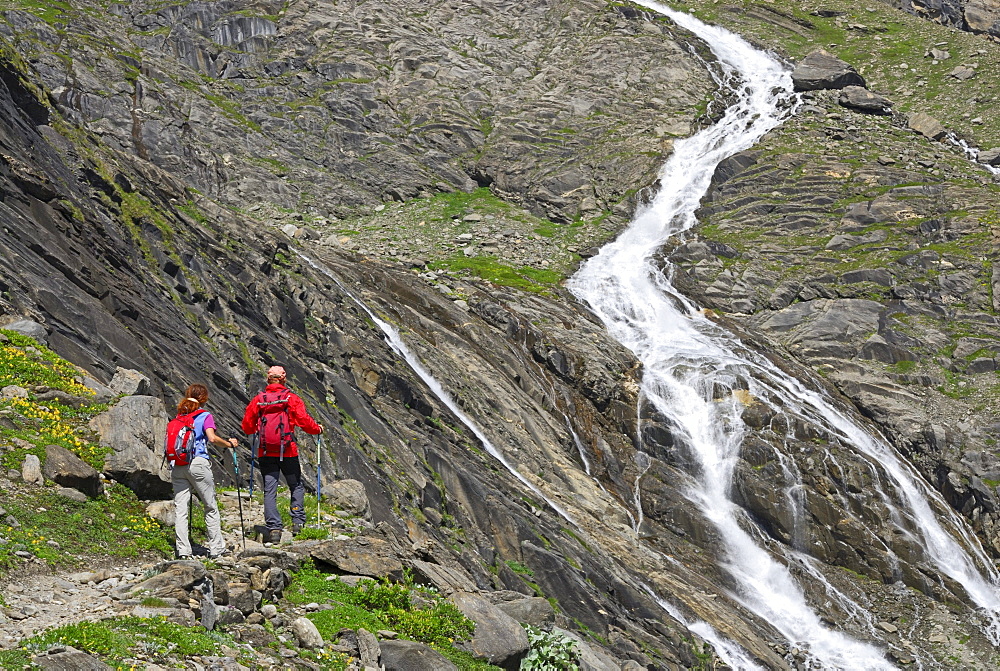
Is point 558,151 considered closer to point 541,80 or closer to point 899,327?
point 541,80

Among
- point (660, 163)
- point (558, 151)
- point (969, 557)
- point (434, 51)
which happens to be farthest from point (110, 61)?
point (969, 557)

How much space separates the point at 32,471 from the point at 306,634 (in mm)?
4816

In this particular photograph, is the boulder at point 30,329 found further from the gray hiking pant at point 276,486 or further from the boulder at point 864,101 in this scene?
the boulder at point 864,101

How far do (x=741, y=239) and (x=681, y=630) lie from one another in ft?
153

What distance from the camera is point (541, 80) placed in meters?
99.6

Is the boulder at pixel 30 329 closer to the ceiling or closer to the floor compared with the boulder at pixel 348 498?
closer to the ceiling

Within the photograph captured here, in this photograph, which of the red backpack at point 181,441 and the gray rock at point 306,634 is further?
the red backpack at point 181,441

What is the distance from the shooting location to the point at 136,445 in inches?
527

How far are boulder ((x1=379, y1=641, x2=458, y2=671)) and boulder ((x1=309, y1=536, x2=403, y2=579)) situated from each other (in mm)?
2006

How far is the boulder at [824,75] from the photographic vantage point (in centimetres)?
9644

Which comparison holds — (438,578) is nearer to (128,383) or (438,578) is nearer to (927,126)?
(128,383)

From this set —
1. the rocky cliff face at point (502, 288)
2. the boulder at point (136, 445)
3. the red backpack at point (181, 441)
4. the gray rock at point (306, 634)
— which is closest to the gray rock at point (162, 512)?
the boulder at point (136, 445)

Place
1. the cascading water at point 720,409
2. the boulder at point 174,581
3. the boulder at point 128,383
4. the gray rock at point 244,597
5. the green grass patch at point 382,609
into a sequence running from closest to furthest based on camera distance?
the boulder at point 174,581 < the gray rock at point 244,597 < the green grass patch at point 382,609 < the boulder at point 128,383 < the cascading water at point 720,409

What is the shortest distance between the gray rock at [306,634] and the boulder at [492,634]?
259 centimetres
